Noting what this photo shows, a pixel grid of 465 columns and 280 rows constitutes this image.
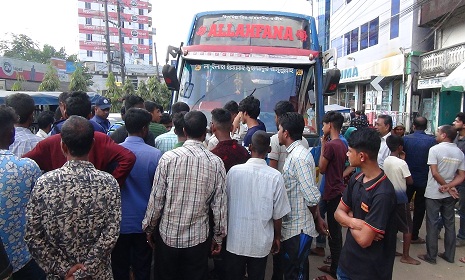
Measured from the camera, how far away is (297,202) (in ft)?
10.3

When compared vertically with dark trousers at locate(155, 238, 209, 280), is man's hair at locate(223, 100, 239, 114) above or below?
above

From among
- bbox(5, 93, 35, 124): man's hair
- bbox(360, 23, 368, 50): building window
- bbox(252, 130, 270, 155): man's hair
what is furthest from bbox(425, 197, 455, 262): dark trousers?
bbox(360, 23, 368, 50): building window

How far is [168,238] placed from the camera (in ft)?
8.95

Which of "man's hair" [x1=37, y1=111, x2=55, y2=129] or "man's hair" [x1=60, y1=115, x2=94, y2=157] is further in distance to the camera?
"man's hair" [x1=37, y1=111, x2=55, y2=129]

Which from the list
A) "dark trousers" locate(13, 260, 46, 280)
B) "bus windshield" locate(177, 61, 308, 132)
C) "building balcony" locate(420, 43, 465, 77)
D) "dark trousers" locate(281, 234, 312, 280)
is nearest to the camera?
"dark trousers" locate(13, 260, 46, 280)

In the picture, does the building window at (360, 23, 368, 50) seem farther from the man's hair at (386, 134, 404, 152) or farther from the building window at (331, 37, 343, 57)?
the man's hair at (386, 134, 404, 152)

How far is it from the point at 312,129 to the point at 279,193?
2.94 metres

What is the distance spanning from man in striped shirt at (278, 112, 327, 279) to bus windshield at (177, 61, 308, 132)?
2.42 metres

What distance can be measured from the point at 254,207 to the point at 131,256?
4.13 ft

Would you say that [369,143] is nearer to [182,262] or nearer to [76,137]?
[182,262]

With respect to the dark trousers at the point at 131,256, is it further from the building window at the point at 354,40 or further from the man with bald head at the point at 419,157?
the building window at the point at 354,40

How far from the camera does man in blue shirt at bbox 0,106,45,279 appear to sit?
2.26 m

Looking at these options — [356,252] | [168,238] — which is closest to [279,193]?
[356,252]

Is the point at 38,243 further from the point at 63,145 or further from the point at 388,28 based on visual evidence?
the point at 388,28
